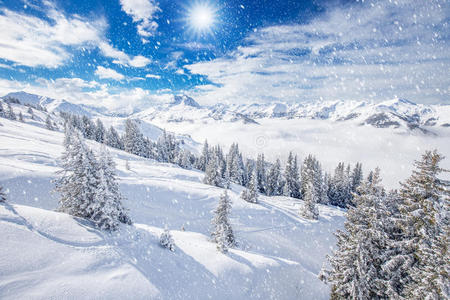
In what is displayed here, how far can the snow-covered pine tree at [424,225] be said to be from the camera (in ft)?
27.8

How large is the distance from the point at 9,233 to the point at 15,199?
1041 cm

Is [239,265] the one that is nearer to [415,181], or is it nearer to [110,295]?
[110,295]

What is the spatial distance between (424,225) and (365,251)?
3.07m

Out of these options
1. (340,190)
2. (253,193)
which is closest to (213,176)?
(253,193)

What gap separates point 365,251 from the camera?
1162cm

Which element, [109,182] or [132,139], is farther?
[132,139]

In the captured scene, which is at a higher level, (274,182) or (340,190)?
(340,190)

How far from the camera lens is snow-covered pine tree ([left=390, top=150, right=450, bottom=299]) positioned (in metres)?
8.48

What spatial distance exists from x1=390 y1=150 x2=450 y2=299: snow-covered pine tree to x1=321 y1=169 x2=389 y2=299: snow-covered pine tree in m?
1.01

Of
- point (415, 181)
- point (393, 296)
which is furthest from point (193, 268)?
point (415, 181)

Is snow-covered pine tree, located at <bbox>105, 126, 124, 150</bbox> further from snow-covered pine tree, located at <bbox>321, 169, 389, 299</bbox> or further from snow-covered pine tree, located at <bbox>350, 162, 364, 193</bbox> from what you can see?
snow-covered pine tree, located at <bbox>350, 162, 364, 193</bbox>

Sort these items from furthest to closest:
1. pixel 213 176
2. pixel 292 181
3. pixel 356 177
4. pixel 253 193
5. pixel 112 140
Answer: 1. pixel 112 140
2. pixel 356 177
3. pixel 292 181
4. pixel 213 176
5. pixel 253 193

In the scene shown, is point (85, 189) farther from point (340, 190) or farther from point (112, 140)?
point (112, 140)

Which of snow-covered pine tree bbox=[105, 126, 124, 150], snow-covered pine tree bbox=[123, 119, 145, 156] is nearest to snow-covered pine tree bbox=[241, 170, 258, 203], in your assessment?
snow-covered pine tree bbox=[123, 119, 145, 156]
